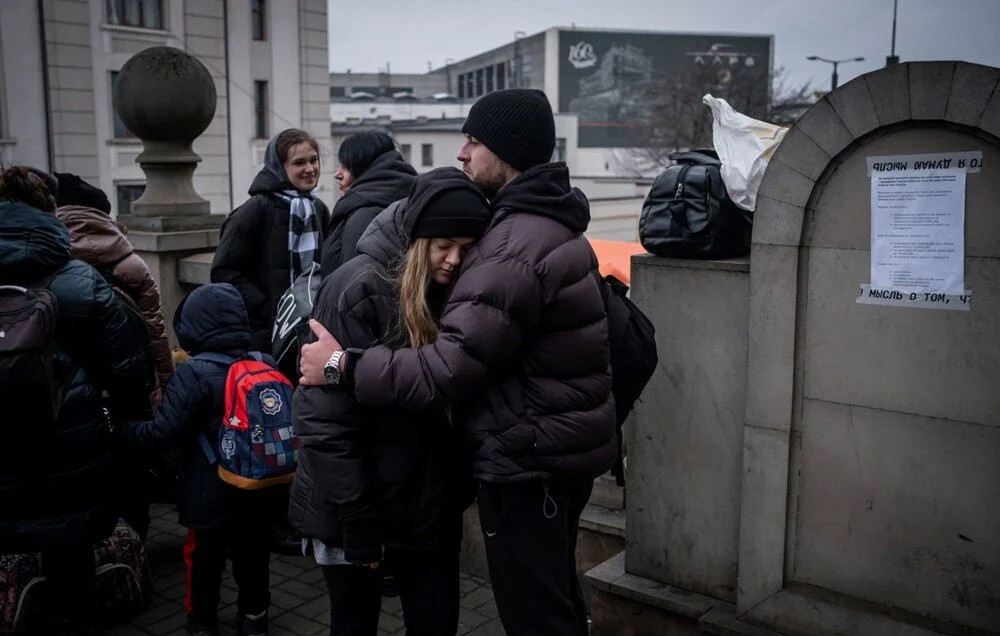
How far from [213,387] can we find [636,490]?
1908 millimetres

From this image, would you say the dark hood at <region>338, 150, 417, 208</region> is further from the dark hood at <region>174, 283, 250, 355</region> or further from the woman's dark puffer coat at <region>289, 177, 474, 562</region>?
the woman's dark puffer coat at <region>289, 177, 474, 562</region>

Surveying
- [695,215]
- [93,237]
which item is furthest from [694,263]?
[93,237]

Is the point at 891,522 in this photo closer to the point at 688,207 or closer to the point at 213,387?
the point at 688,207

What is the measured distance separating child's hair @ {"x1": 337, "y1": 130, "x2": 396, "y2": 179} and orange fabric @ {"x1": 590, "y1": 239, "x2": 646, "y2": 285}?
237 cm

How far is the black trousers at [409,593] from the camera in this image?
321 centimetres

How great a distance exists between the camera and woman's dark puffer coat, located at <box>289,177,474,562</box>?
2941 millimetres

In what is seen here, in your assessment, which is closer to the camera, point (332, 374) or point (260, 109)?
point (332, 374)

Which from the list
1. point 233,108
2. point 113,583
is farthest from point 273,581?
point 233,108

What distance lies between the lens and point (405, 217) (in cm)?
298

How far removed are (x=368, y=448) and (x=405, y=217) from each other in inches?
28.8

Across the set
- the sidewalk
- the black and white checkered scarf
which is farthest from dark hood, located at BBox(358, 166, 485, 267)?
the black and white checkered scarf

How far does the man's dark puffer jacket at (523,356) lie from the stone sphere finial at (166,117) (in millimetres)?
4328

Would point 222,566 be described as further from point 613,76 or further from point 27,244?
point 613,76

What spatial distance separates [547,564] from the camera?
10.0 ft
